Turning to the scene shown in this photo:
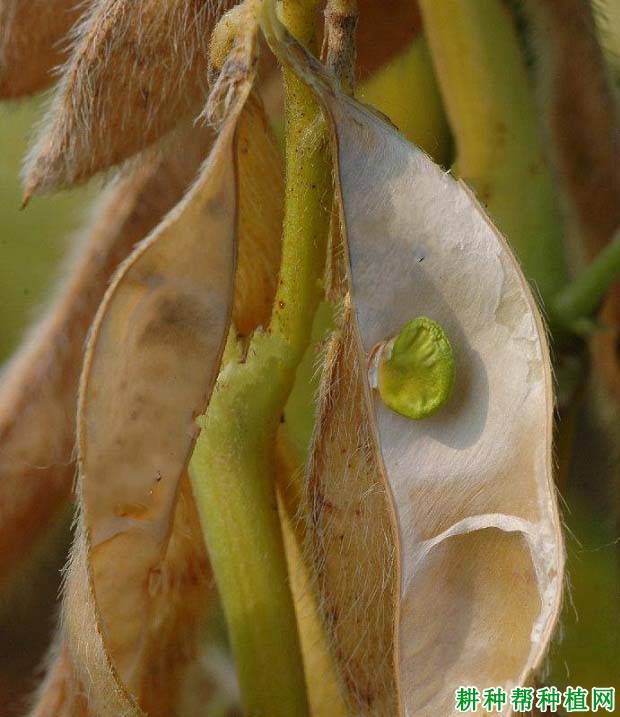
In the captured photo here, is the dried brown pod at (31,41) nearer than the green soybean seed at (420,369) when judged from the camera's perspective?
No

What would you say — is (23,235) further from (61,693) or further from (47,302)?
(61,693)

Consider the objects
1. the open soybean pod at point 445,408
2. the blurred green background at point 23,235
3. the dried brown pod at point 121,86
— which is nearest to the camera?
the open soybean pod at point 445,408

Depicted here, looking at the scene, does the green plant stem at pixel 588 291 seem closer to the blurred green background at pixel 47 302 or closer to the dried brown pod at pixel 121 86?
the blurred green background at pixel 47 302

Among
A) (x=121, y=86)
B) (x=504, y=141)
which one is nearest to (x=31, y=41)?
(x=121, y=86)

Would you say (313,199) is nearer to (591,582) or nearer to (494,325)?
(494,325)

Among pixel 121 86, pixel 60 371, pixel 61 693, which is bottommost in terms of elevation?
pixel 61 693

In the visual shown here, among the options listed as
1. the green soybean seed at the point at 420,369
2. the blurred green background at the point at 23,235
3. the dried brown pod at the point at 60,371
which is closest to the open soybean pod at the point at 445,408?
the green soybean seed at the point at 420,369
